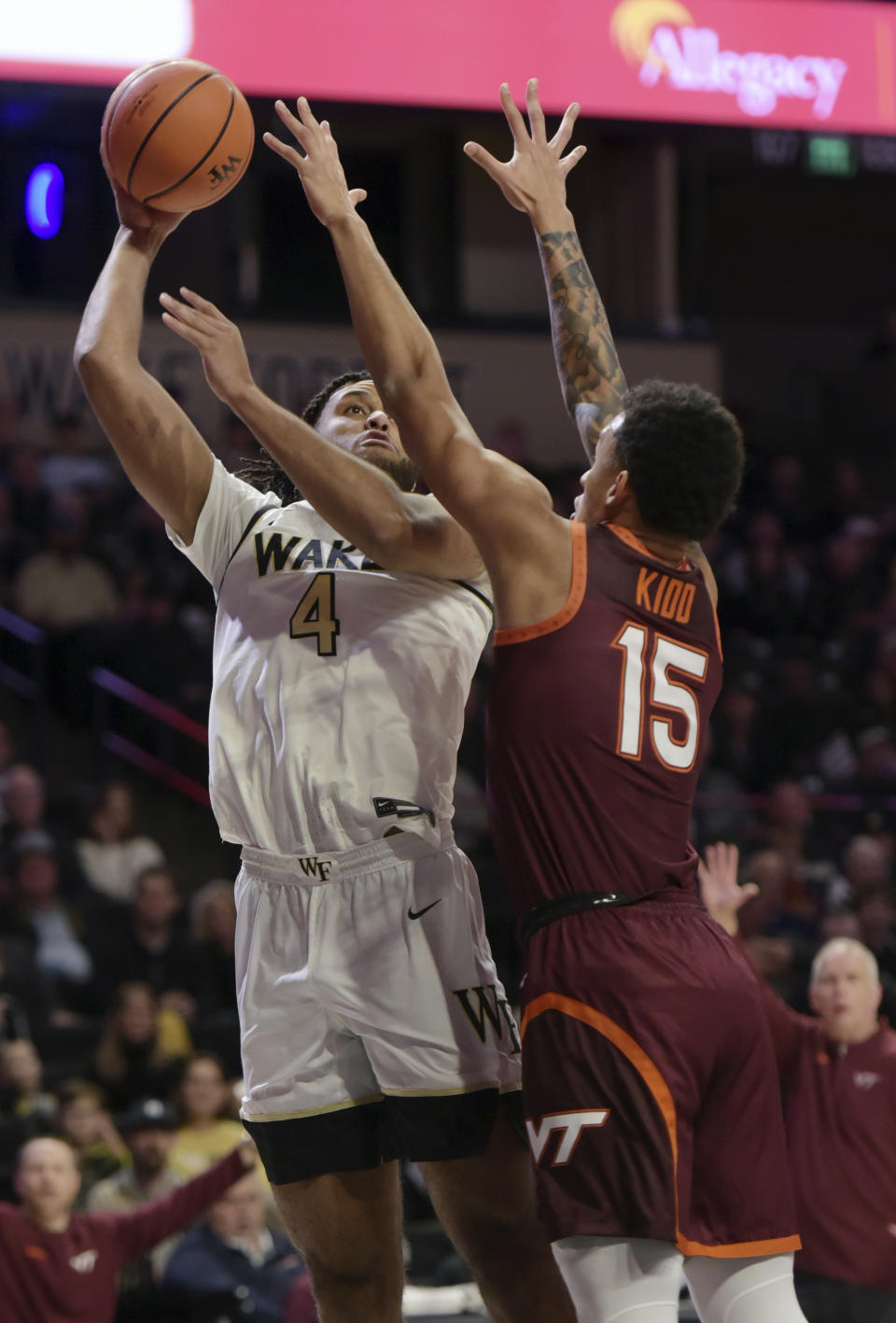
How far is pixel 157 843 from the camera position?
10.4 metres

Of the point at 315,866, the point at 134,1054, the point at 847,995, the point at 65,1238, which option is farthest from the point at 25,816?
the point at 315,866

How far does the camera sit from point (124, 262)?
347 centimetres

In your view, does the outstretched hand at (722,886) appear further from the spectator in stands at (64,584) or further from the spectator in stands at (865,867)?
the spectator in stands at (64,584)

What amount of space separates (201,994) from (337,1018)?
200 inches

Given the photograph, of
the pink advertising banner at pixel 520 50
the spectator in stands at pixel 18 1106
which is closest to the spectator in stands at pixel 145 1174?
the spectator in stands at pixel 18 1106

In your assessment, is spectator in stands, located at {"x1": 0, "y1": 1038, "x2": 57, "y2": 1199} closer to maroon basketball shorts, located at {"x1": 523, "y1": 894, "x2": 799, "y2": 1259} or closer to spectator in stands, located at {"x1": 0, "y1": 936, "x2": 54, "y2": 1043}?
spectator in stands, located at {"x1": 0, "y1": 936, "x2": 54, "y2": 1043}

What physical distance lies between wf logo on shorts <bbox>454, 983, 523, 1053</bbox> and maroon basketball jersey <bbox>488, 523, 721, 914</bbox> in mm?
424

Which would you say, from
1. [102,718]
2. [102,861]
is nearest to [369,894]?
[102,861]

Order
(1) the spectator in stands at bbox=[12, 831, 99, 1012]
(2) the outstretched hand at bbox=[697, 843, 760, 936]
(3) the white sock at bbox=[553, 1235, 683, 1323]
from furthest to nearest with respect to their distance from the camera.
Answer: (1) the spectator in stands at bbox=[12, 831, 99, 1012] → (2) the outstretched hand at bbox=[697, 843, 760, 936] → (3) the white sock at bbox=[553, 1235, 683, 1323]

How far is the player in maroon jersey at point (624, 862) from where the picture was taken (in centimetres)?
279

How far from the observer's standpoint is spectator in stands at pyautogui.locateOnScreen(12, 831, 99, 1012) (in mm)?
8148

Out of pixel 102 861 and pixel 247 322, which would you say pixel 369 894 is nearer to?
pixel 102 861

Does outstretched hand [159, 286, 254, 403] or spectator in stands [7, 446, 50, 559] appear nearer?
outstretched hand [159, 286, 254, 403]

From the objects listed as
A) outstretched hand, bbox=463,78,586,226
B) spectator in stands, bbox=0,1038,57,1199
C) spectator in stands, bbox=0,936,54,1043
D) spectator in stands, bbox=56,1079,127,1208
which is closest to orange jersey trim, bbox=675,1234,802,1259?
outstretched hand, bbox=463,78,586,226
